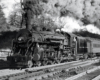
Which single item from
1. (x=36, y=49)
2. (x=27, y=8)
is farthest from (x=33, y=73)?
(x=27, y=8)

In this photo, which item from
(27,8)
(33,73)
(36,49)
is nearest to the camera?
(33,73)

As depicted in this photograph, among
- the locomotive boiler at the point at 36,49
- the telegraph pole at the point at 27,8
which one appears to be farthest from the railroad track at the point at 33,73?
the telegraph pole at the point at 27,8

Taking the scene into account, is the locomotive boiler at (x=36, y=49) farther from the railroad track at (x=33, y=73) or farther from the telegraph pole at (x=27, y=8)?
the telegraph pole at (x=27, y=8)

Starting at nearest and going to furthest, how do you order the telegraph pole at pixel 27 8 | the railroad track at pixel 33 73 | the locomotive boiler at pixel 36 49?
the railroad track at pixel 33 73 → the locomotive boiler at pixel 36 49 → the telegraph pole at pixel 27 8

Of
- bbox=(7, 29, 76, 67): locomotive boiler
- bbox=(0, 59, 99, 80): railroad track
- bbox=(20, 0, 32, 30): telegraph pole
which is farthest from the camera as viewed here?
bbox=(20, 0, 32, 30): telegraph pole

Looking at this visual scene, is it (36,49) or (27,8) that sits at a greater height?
(27,8)

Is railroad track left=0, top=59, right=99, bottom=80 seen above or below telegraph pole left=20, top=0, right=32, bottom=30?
below

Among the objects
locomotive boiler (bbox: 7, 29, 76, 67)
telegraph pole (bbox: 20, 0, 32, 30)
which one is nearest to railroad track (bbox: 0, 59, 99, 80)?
locomotive boiler (bbox: 7, 29, 76, 67)

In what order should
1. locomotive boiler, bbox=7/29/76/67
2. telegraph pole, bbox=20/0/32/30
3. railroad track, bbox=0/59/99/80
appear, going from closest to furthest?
railroad track, bbox=0/59/99/80, locomotive boiler, bbox=7/29/76/67, telegraph pole, bbox=20/0/32/30

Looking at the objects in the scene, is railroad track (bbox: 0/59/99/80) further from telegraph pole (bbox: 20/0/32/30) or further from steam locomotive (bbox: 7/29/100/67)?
telegraph pole (bbox: 20/0/32/30)

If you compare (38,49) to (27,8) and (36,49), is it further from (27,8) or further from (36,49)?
(27,8)

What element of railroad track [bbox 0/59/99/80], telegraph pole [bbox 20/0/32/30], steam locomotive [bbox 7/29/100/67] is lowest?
railroad track [bbox 0/59/99/80]

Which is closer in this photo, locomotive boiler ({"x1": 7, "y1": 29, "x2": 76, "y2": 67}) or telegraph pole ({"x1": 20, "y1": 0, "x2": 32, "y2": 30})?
locomotive boiler ({"x1": 7, "y1": 29, "x2": 76, "y2": 67})

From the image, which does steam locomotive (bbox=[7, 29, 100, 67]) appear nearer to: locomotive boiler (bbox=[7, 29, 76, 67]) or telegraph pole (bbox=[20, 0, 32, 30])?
locomotive boiler (bbox=[7, 29, 76, 67])
